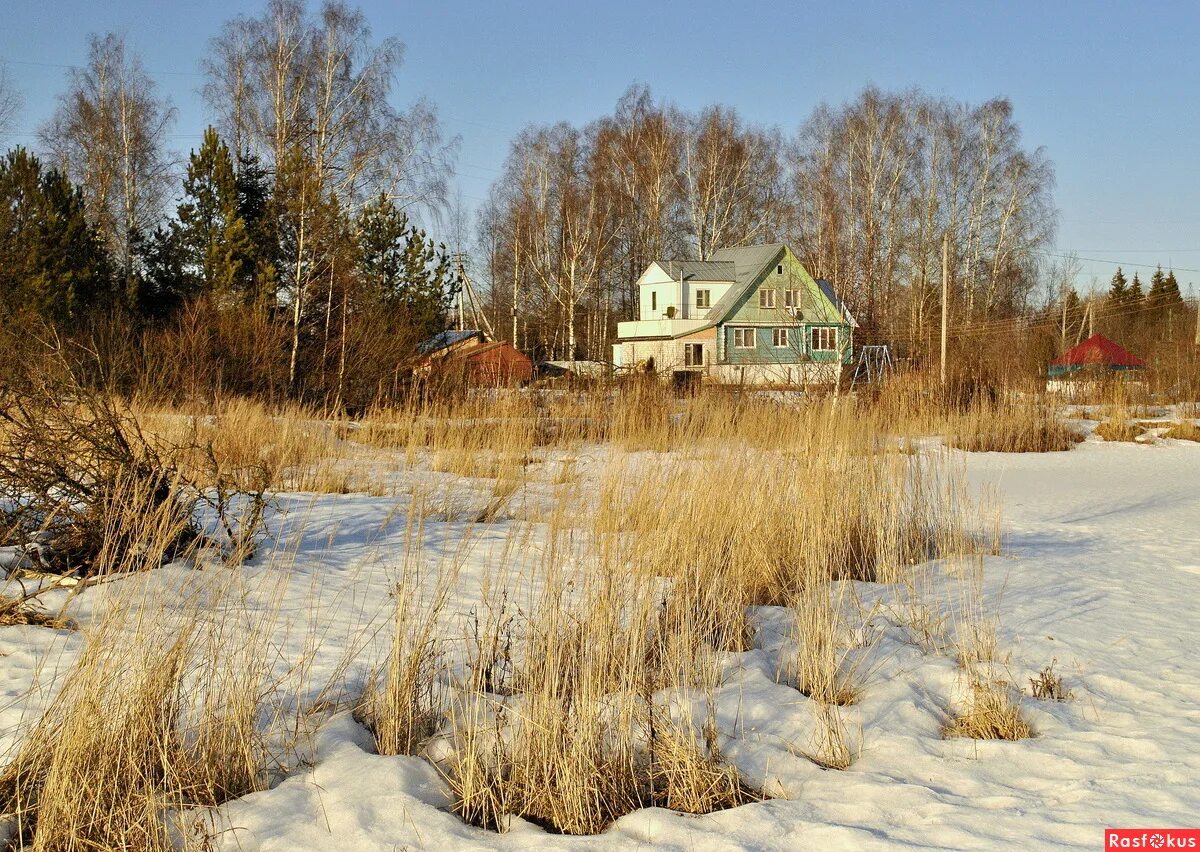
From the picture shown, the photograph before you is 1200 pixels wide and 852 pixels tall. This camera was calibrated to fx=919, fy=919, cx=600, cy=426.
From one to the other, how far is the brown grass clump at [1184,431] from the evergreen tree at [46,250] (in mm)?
19335

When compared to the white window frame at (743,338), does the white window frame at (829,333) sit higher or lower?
lower

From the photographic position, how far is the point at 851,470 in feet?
19.1

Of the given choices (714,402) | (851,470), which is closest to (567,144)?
(714,402)

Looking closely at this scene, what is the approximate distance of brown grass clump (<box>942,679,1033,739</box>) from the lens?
3.12 meters

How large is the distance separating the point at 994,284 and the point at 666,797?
38.6 metres

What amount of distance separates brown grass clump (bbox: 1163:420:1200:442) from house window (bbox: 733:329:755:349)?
2422cm

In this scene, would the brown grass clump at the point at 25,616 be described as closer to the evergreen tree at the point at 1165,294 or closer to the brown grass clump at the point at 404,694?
the brown grass clump at the point at 404,694

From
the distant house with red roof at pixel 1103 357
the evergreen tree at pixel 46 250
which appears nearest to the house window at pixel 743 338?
the distant house with red roof at pixel 1103 357

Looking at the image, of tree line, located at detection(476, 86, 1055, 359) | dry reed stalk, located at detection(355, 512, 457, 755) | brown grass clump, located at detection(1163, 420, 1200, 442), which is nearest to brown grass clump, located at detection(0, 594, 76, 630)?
dry reed stalk, located at detection(355, 512, 457, 755)

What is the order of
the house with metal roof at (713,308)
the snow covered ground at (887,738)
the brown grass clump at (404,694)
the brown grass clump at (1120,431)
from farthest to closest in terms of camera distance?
the house with metal roof at (713,308)
the brown grass clump at (1120,431)
the brown grass clump at (404,694)
the snow covered ground at (887,738)

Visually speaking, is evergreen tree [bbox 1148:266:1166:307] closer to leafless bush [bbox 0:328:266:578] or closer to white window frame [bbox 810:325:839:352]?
white window frame [bbox 810:325:839:352]

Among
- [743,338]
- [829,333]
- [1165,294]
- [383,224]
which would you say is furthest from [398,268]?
[1165,294]

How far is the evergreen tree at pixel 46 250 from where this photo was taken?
17234 mm

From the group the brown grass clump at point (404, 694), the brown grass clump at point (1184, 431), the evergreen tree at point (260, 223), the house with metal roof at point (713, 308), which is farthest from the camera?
the house with metal roof at point (713, 308)
